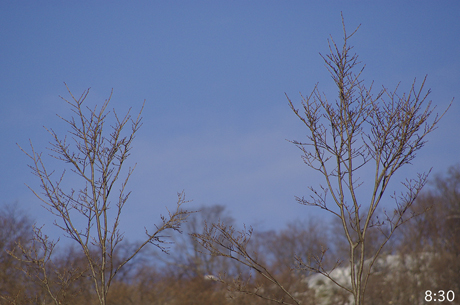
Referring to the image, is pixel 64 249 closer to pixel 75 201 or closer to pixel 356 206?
pixel 75 201

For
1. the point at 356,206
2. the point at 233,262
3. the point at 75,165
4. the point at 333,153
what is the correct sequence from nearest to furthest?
the point at 356,206 → the point at 333,153 → the point at 75,165 → the point at 233,262

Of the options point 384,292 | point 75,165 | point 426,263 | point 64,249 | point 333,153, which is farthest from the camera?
point 64,249

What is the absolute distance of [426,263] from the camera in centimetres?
1992

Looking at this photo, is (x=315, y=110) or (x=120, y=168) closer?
(x=315, y=110)

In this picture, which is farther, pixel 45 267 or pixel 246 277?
pixel 246 277

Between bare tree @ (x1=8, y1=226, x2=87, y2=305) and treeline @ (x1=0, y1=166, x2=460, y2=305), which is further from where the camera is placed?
treeline @ (x1=0, y1=166, x2=460, y2=305)

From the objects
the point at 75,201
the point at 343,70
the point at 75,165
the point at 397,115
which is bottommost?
the point at 75,201

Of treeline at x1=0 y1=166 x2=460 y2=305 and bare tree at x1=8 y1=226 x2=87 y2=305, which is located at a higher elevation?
treeline at x1=0 y1=166 x2=460 y2=305

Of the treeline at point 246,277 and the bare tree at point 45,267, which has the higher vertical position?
the treeline at point 246,277

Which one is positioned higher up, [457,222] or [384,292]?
[457,222]

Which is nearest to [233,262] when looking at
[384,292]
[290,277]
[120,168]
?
[290,277]

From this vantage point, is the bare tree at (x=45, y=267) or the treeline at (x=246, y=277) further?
the treeline at (x=246, y=277)

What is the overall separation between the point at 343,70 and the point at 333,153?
833 millimetres

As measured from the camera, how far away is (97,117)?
518 cm
